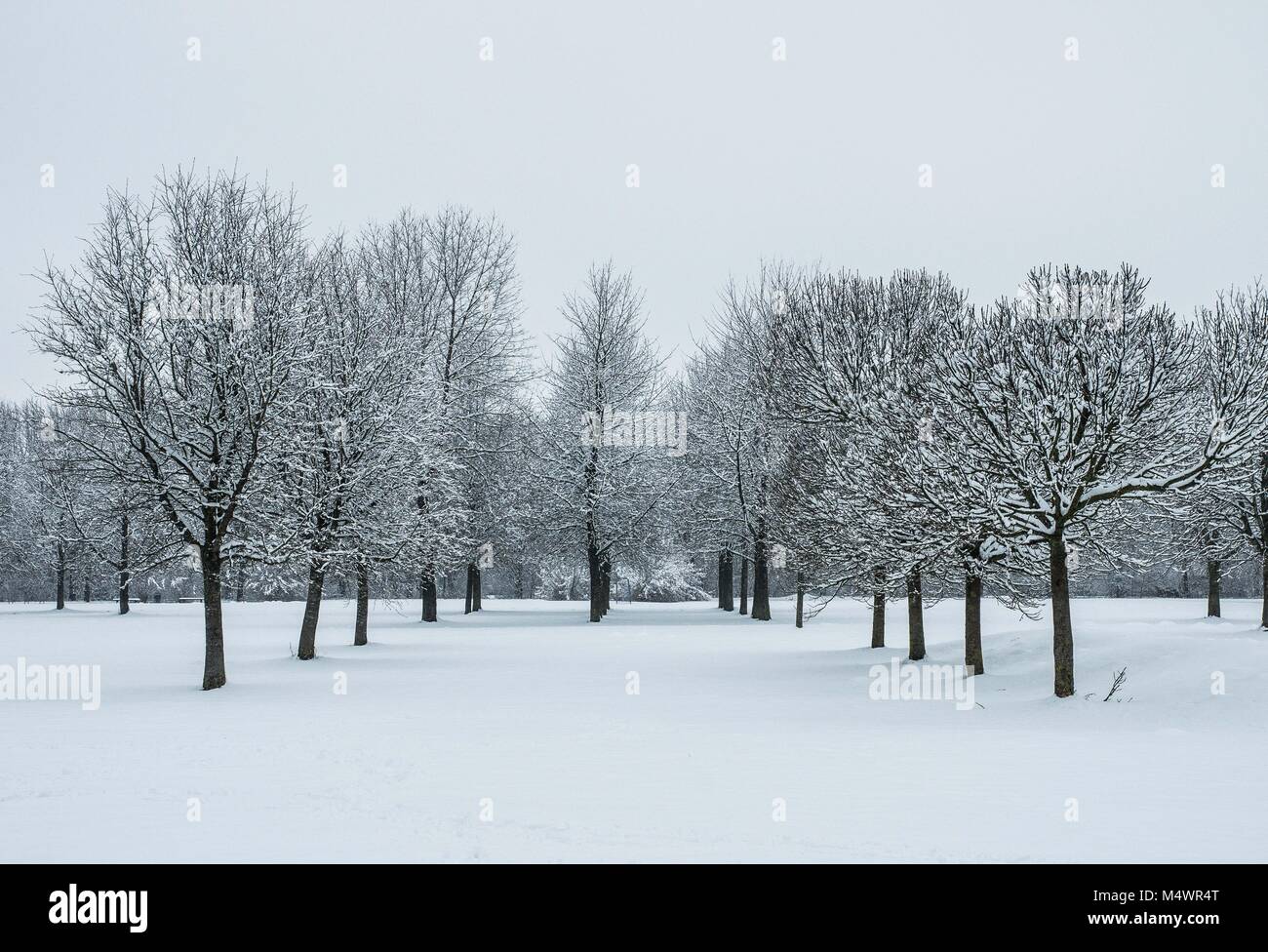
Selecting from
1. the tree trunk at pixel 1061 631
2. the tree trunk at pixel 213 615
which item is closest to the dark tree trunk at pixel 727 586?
the tree trunk at pixel 1061 631

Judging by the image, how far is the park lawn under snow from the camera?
8.55 meters

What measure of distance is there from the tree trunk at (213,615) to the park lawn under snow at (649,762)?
0.48 meters

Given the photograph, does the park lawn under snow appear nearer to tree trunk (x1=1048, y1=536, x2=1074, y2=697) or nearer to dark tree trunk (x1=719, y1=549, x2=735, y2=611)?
tree trunk (x1=1048, y1=536, x2=1074, y2=697)

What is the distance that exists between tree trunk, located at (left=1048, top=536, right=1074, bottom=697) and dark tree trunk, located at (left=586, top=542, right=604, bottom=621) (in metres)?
26.6

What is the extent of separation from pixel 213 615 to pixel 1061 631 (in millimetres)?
15921

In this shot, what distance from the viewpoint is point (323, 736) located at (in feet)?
46.0

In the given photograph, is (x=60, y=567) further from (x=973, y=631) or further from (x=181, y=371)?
(x=973, y=631)

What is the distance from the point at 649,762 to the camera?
12188mm

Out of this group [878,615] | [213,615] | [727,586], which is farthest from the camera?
[727,586]

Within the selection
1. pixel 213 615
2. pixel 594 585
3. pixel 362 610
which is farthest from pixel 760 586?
pixel 213 615
